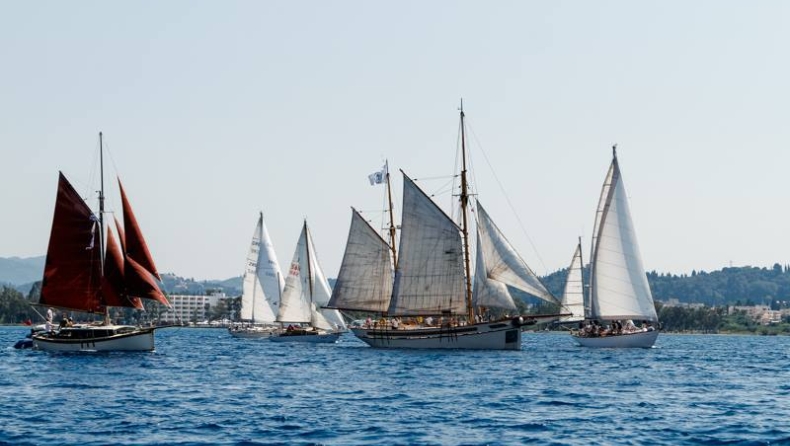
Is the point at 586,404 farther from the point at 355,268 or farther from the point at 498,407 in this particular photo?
the point at 355,268

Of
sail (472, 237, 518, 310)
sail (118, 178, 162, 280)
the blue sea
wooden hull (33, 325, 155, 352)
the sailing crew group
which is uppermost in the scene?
sail (118, 178, 162, 280)

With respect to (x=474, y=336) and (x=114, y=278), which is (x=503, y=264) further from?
(x=114, y=278)

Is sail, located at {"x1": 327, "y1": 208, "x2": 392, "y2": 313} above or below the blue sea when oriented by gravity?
above

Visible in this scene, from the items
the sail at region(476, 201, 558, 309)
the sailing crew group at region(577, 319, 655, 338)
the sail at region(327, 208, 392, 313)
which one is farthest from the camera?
the sailing crew group at region(577, 319, 655, 338)

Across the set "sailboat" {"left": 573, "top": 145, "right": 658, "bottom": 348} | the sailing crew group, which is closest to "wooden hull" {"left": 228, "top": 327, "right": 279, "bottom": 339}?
the sailing crew group

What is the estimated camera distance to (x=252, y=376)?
2778 inches

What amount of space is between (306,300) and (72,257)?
169 ft

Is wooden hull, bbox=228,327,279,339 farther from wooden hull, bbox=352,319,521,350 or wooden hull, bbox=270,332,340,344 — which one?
wooden hull, bbox=352,319,521,350

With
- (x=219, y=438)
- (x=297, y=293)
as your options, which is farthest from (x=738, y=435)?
(x=297, y=293)

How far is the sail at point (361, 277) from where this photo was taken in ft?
350

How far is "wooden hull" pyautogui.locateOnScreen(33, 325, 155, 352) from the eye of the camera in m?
90.9

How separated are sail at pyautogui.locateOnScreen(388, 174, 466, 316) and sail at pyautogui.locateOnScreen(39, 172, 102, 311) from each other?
86.5 ft

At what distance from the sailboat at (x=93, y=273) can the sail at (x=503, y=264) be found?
27236 mm

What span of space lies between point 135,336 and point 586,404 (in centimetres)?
4982
